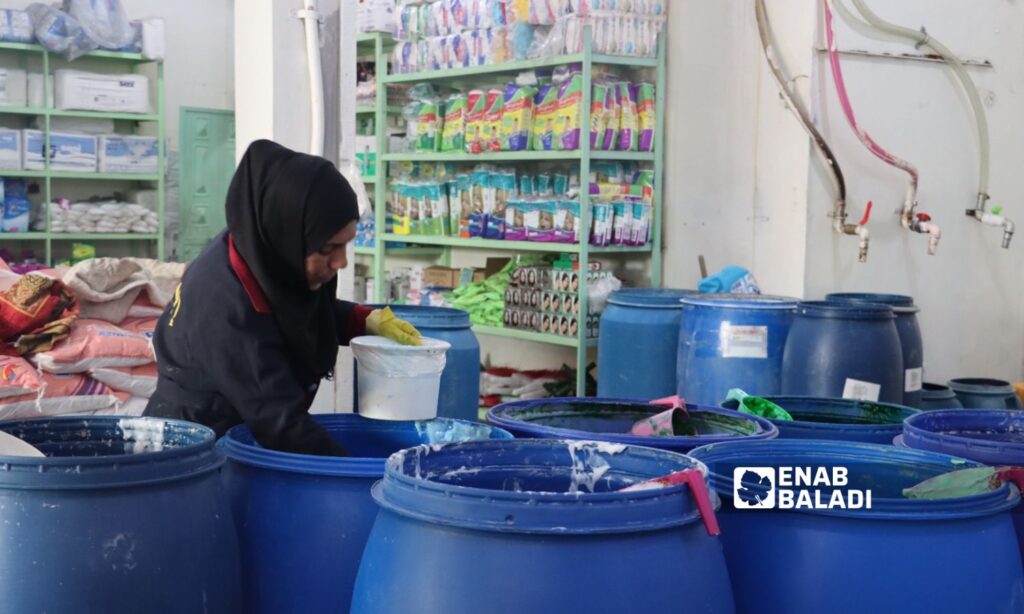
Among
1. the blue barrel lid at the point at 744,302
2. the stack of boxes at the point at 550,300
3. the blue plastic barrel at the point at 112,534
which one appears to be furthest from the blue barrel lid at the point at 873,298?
the blue plastic barrel at the point at 112,534

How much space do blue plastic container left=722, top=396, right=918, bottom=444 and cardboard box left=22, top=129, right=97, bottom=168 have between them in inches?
244

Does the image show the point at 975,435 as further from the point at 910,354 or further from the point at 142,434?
the point at 910,354

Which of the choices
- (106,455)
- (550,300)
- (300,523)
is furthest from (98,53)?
(300,523)

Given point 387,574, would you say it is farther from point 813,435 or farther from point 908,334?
point 908,334

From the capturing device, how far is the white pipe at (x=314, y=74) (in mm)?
3170

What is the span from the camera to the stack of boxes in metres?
4.98

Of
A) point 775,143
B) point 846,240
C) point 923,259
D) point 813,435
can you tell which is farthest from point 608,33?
point 813,435

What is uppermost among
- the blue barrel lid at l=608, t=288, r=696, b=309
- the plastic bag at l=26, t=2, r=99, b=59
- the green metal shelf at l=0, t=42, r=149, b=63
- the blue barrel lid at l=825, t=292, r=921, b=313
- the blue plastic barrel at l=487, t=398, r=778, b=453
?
the plastic bag at l=26, t=2, r=99, b=59

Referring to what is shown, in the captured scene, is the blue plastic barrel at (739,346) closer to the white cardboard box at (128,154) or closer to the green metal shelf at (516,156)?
the green metal shelf at (516,156)

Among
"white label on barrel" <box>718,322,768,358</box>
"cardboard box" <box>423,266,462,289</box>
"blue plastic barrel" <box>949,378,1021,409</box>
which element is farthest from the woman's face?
"cardboard box" <box>423,266,462,289</box>

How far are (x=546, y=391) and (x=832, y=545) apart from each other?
408 centimetres

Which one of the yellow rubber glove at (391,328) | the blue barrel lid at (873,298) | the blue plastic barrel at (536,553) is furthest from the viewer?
the blue barrel lid at (873,298)

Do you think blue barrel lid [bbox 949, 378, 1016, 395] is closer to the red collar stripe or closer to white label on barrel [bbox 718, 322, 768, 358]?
white label on barrel [bbox 718, 322, 768, 358]

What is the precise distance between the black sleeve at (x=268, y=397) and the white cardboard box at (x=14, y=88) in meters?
6.16
